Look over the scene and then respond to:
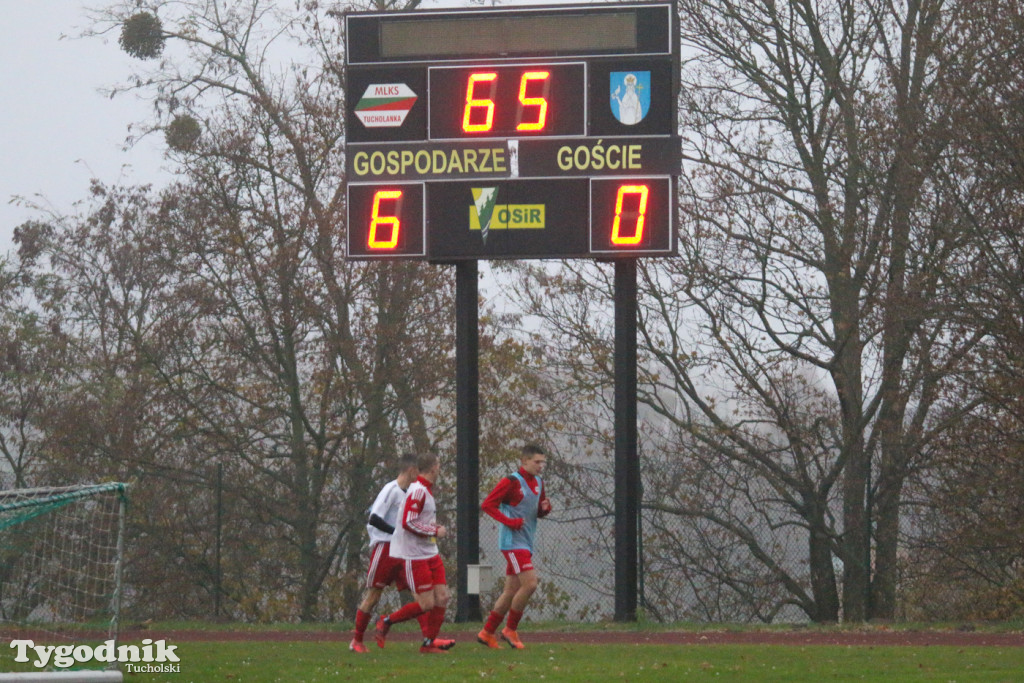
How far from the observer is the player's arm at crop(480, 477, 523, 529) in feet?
36.5

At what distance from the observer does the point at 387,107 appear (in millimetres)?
14859

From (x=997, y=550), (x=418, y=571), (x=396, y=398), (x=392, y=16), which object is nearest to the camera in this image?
(x=418, y=571)

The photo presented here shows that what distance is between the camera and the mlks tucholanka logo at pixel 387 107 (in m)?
14.8

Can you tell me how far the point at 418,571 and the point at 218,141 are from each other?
14.8 metres

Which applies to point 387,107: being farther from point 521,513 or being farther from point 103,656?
point 103,656

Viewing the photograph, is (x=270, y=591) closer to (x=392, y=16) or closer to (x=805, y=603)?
(x=805, y=603)

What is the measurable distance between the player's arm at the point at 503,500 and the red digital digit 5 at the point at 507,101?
4.99m

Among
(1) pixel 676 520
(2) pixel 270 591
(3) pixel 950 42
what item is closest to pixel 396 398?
(2) pixel 270 591

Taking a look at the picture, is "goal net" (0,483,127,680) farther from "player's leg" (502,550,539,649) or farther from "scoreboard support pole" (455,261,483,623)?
"player's leg" (502,550,539,649)

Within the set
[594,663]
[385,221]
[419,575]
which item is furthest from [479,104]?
[594,663]


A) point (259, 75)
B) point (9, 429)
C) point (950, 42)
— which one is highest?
point (259, 75)

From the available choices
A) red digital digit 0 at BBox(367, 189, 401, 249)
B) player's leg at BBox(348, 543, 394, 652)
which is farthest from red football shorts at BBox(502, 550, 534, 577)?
red digital digit 0 at BBox(367, 189, 401, 249)

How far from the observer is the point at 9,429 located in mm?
28078

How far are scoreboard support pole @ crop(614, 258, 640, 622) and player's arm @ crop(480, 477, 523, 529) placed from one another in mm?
3622
